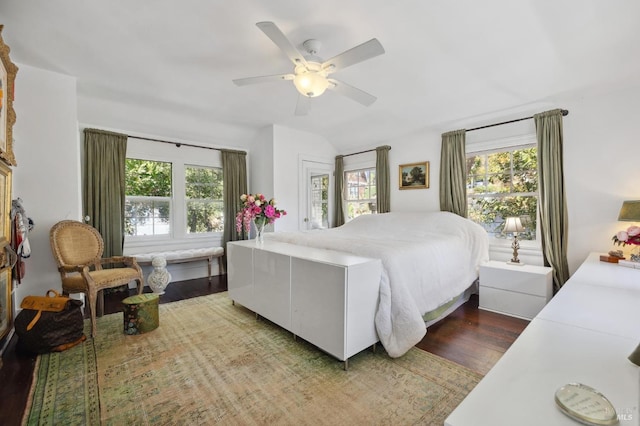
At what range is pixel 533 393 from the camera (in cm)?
86

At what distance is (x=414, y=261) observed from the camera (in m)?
2.38

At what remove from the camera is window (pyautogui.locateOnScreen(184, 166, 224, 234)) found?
4723 millimetres

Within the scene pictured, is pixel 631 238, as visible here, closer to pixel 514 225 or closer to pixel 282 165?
pixel 514 225

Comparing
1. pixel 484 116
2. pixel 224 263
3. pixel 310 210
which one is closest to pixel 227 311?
pixel 224 263

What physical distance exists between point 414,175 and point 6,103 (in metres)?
4.59

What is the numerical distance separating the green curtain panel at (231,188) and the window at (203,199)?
0.21 m

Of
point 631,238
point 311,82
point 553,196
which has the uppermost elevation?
point 311,82

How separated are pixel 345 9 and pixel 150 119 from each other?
329cm

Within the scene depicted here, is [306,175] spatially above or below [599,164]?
above

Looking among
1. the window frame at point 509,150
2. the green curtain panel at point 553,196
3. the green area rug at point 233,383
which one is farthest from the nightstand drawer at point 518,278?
the green area rug at point 233,383

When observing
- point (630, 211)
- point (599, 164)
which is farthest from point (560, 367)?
point (599, 164)

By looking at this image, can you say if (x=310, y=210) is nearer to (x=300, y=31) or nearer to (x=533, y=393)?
(x=300, y=31)

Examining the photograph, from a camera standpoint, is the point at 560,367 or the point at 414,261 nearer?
the point at 560,367

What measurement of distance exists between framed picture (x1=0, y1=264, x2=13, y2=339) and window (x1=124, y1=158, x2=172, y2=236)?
1.88m
